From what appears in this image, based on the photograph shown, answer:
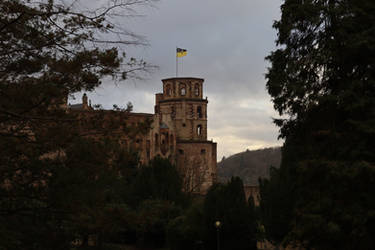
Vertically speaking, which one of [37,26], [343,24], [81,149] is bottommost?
[81,149]

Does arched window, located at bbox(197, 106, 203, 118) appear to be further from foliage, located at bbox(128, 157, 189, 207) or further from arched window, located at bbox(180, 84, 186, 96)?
foliage, located at bbox(128, 157, 189, 207)

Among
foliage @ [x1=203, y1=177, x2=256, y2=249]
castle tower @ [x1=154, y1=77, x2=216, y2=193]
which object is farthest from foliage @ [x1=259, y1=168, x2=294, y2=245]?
castle tower @ [x1=154, y1=77, x2=216, y2=193]

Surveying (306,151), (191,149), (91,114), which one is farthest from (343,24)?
(191,149)

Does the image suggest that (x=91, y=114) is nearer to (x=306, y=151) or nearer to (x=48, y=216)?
(x=48, y=216)

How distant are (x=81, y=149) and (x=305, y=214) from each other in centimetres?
743

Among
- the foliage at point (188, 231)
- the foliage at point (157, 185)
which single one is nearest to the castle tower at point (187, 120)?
the foliage at point (157, 185)

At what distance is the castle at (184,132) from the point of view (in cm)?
7388

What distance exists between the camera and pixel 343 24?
17.4 meters

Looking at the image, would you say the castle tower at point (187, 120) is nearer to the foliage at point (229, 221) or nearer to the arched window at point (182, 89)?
the arched window at point (182, 89)

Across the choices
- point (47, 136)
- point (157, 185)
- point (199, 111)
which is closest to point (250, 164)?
point (199, 111)

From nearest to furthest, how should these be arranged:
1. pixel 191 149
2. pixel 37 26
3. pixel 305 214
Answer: pixel 37 26 → pixel 305 214 → pixel 191 149

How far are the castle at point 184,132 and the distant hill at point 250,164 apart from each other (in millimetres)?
59535

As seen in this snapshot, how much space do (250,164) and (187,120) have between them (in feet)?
228

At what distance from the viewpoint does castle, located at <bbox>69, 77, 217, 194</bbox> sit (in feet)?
242
